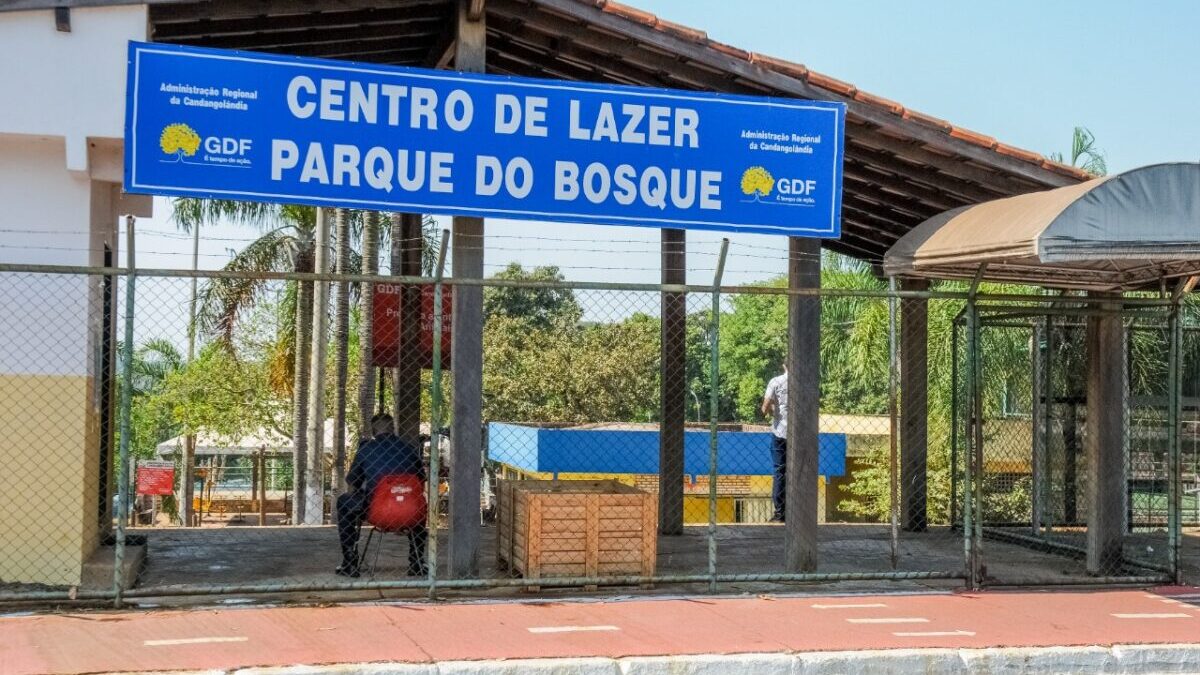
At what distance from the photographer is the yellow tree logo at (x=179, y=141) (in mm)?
8922

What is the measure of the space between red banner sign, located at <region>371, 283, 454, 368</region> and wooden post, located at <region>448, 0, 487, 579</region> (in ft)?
11.4

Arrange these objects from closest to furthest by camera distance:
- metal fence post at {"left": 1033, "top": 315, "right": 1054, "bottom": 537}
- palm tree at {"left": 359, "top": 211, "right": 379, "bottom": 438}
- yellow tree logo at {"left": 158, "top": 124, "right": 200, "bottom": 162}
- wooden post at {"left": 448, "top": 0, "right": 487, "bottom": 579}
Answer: yellow tree logo at {"left": 158, "top": 124, "right": 200, "bottom": 162} < wooden post at {"left": 448, "top": 0, "right": 487, "bottom": 579} < metal fence post at {"left": 1033, "top": 315, "right": 1054, "bottom": 537} < palm tree at {"left": 359, "top": 211, "right": 379, "bottom": 438}

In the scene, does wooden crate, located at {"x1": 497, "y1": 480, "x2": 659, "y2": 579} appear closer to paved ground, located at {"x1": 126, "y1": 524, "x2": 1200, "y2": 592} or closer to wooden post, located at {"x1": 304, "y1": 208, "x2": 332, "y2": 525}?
paved ground, located at {"x1": 126, "y1": 524, "x2": 1200, "y2": 592}

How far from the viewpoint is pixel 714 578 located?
31.2ft

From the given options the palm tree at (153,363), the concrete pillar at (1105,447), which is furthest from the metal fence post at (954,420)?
the palm tree at (153,363)

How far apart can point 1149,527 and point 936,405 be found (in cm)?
1410

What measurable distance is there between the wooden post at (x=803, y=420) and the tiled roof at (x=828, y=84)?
4.59 feet

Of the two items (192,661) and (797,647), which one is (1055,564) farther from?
(192,661)

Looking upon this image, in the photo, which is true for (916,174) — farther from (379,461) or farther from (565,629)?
(565,629)

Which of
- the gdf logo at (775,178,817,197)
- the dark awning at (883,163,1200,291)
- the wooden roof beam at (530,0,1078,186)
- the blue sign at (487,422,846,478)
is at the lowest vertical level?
the blue sign at (487,422,846,478)

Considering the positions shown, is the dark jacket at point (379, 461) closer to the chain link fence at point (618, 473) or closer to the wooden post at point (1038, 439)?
the chain link fence at point (618, 473)

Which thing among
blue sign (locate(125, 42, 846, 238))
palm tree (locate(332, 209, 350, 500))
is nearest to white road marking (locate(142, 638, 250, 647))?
blue sign (locate(125, 42, 846, 238))

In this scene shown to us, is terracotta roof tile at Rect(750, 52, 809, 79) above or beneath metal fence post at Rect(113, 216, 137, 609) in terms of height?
above

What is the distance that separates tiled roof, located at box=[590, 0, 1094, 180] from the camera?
990 centimetres
